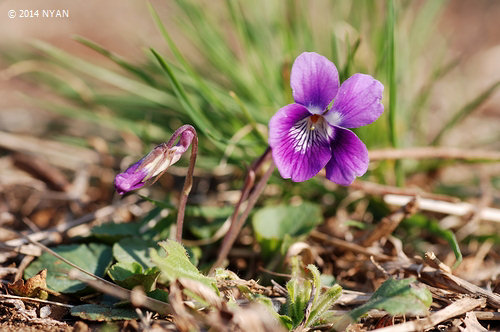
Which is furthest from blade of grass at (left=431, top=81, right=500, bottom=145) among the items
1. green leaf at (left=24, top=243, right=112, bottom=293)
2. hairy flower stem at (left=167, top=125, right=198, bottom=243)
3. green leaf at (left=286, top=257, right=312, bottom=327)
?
green leaf at (left=24, top=243, right=112, bottom=293)

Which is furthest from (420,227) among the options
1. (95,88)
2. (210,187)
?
(95,88)

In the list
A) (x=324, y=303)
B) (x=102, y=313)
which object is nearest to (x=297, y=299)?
(x=324, y=303)

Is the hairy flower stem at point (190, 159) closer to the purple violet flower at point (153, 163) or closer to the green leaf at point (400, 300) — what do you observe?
the purple violet flower at point (153, 163)

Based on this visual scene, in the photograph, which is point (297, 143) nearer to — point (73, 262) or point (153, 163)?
point (153, 163)

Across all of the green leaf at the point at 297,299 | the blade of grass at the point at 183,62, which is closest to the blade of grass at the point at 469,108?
the blade of grass at the point at 183,62

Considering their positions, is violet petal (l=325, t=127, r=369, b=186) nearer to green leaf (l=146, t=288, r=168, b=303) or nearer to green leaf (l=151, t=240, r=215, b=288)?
green leaf (l=151, t=240, r=215, b=288)

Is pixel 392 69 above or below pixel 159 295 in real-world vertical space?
above
